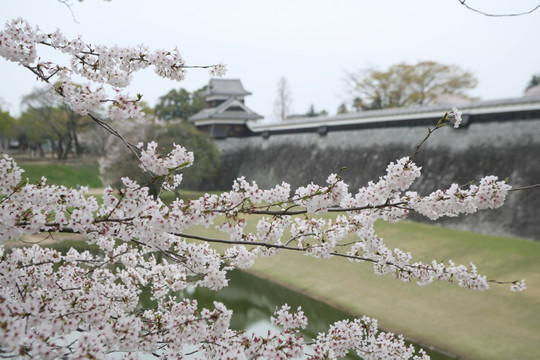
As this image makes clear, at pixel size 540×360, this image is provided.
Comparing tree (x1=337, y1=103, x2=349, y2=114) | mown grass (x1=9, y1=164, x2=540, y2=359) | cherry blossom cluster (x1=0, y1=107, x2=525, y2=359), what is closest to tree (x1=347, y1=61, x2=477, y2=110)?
tree (x1=337, y1=103, x2=349, y2=114)

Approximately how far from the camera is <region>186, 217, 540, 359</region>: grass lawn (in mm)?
6391

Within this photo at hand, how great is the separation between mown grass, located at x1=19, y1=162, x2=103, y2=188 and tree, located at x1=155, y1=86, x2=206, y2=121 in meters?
6.36

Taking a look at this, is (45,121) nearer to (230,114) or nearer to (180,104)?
(180,104)

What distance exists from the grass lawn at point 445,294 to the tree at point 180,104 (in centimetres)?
1839

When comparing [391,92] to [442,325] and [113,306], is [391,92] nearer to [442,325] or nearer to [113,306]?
[442,325]

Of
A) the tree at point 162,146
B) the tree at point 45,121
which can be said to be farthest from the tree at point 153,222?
the tree at point 45,121

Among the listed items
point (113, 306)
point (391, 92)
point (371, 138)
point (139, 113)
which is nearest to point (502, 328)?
point (113, 306)

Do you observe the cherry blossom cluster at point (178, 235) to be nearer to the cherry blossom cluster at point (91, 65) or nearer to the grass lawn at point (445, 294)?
the cherry blossom cluster at point (91, 65)

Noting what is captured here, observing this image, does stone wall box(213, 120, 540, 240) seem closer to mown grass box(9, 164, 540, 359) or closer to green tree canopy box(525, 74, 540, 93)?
mown grass box(9, 164, 540, 359)

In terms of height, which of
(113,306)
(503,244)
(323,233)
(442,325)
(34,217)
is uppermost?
(34,217)

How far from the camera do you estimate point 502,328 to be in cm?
659

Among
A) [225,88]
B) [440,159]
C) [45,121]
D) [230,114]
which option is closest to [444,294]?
[440,159]

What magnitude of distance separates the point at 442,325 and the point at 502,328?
793 mm

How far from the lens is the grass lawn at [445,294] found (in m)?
6.39
